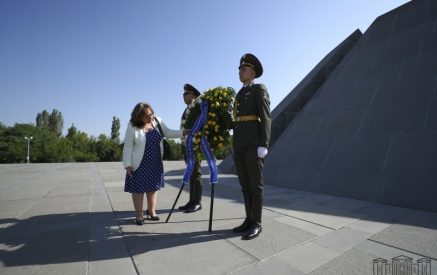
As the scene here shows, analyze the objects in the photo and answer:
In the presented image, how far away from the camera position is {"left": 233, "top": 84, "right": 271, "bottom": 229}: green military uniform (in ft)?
12.8

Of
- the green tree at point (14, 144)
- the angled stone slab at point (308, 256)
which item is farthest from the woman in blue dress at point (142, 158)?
the green tree at point (14, 144)

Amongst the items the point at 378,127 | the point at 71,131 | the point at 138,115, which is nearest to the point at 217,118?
the point at 138,115

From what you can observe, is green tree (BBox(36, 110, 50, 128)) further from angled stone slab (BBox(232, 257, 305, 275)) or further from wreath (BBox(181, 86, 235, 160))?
angled stone slab (BBox(232, 257, 305, 275))

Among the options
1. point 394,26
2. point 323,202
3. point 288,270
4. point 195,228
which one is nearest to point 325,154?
point 323,202

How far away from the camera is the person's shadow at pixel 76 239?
306 cm

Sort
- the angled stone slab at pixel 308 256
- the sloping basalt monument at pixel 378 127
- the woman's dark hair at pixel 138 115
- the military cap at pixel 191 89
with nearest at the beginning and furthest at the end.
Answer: the angled stone slab at pixel 308 256
the woman's dark hair at pixel 138 115
the sloping basalt monument at pixel 378 127
the military cap at pixel 191 89

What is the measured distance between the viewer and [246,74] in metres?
4.27

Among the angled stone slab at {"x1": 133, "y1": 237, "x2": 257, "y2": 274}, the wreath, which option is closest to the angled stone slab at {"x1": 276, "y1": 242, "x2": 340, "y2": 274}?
the angled stone slab at {"x1": 133, "y1": 237, "x2": 257, "y2": 274}

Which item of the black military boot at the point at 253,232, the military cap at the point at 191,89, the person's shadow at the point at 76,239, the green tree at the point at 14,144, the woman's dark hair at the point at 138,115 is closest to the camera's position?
the person's shadow at the point at 76,239

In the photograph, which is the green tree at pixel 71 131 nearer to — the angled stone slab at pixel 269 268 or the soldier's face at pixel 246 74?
the soldier's face at pixel 246 74

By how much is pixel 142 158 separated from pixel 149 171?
0.84 feet

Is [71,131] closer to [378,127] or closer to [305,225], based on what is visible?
[378,127]

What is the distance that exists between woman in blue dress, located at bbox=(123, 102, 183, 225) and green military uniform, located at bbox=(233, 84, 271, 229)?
1455 millimetres

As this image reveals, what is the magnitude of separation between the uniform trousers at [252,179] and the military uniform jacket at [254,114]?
0.14m
